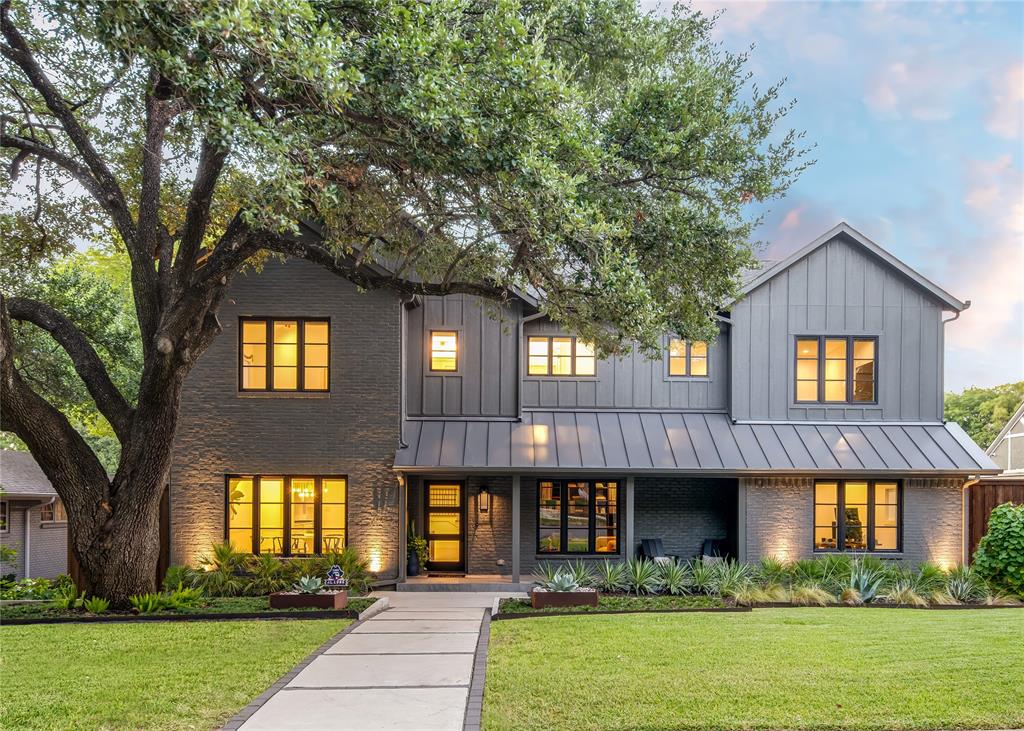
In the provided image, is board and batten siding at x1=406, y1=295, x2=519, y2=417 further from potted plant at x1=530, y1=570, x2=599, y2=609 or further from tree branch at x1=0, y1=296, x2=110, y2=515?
tree branch at x1=0, y1=296, x2=110, y2=515

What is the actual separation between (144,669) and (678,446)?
1114 cm

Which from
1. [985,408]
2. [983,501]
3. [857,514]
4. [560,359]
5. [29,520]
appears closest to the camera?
[983,501]

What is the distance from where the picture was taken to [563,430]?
16328mm

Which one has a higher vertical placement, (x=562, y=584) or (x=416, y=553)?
(x=562, y=584)

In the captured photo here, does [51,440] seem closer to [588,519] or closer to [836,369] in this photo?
[588,519]

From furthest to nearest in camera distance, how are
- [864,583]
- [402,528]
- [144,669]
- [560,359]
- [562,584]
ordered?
1. [560,359]
2. [402,528]
3. [864,583]
4. [562,584]
5. [144,669]

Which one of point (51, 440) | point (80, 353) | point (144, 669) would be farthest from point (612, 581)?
point (80, 353)

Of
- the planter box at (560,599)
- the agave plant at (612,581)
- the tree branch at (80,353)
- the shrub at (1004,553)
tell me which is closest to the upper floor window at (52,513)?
the tree branch at (80,353)

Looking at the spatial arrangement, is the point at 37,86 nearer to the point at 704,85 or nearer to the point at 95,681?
the point at 95,681

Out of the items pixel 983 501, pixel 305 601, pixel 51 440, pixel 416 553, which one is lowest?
pixel 416 553

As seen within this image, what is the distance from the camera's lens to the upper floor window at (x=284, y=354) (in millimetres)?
15312

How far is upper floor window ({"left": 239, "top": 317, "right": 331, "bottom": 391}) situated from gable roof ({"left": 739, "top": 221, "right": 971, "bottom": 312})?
362 inches

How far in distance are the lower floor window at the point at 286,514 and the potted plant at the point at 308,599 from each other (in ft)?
10.5

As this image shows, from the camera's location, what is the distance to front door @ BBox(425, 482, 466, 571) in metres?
16.2
